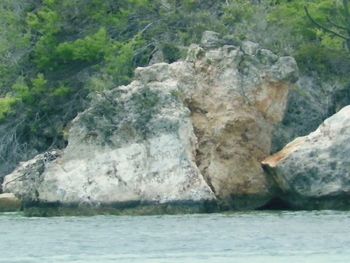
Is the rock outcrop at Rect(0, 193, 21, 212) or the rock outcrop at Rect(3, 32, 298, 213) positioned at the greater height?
the rock outcrop at Rect(3, 32, 298, 213)

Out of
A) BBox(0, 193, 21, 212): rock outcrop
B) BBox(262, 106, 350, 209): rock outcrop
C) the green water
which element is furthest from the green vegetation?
the green water

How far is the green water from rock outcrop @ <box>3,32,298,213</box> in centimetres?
79

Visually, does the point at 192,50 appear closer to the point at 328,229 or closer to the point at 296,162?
the point at 296,162

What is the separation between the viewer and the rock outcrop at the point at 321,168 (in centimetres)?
3297

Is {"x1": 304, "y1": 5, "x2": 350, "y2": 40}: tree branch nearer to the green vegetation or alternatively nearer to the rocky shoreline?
the green vegetation

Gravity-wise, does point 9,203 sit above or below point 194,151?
below

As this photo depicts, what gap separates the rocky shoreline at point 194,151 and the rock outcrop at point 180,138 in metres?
0.02

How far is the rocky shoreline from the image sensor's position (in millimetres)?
33062

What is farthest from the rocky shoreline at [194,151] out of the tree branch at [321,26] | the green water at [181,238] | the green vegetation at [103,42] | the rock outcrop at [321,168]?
the tree branch at [321,26]

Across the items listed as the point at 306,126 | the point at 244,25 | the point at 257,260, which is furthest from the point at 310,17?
the point at 257,260

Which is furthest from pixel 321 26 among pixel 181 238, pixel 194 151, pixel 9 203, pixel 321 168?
pixel 181 238

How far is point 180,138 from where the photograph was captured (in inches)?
1321

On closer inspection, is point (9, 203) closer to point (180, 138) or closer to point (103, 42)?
point (180, 138)

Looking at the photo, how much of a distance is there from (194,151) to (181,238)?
655 centimetres
